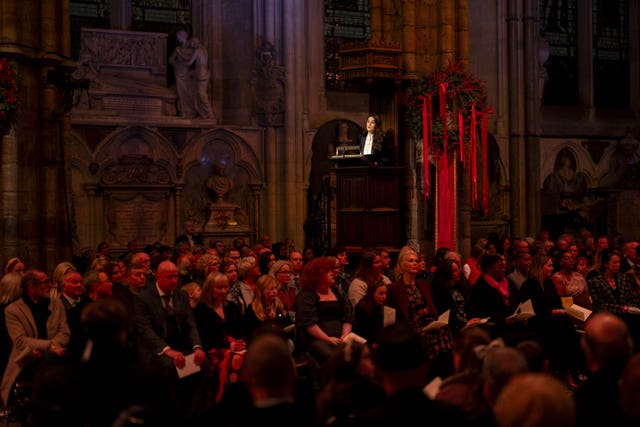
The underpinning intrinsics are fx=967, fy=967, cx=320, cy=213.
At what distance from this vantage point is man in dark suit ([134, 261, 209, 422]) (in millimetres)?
6941

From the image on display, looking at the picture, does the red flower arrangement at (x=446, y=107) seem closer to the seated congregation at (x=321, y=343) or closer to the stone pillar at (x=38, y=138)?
the seated congregation at (x=321, y=343)

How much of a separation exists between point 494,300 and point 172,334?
304 centimetres

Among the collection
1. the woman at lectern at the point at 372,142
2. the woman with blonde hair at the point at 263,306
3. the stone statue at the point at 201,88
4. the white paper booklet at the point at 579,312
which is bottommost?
the white paper booklet at the point at 579,312

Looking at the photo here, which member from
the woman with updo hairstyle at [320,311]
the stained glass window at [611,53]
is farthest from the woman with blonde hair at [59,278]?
the stained glass window at [611,53]

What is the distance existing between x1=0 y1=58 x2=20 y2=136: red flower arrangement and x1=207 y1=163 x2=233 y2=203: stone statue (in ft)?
19.3

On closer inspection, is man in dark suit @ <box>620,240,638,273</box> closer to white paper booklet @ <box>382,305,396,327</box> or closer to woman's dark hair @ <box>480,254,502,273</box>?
woman's dark hair @ <box>480,254,502,273</box>

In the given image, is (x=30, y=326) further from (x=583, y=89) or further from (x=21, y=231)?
(x=583, y=89)

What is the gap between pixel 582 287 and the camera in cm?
959

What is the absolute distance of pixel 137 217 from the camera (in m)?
16.1

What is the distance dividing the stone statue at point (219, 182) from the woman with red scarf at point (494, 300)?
835 centimetres

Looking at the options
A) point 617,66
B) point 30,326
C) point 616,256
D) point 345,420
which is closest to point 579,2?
point 617,66

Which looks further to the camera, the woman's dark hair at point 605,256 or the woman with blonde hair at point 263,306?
the woman's dark hair at point 605,256

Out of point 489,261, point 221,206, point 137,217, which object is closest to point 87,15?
point 137,217

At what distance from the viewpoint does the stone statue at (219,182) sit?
54.3 ft
